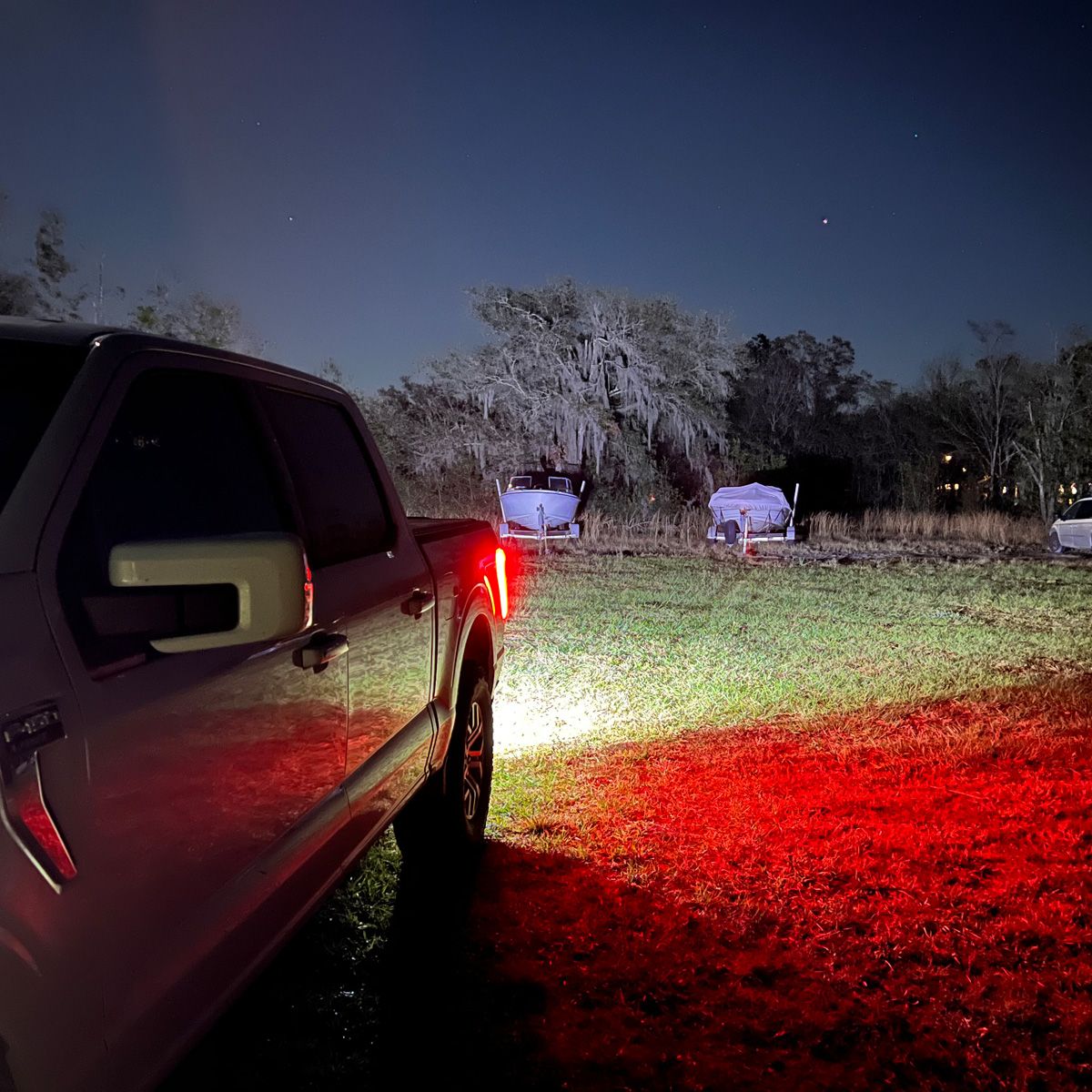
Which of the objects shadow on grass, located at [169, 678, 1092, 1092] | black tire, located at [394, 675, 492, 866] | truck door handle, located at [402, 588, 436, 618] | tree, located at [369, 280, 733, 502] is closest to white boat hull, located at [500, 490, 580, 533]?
tree, located at [369, 280, 733, 502]

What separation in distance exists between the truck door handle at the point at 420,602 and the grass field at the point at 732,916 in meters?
1.26

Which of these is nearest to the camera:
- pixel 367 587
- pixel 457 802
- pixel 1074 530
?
pixel 367 587

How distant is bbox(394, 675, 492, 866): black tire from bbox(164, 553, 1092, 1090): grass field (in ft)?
0.51

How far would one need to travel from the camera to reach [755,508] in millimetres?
25703

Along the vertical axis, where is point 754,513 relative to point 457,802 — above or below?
above

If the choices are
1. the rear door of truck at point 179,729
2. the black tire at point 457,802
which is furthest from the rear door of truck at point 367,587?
the black tire at point 457,802

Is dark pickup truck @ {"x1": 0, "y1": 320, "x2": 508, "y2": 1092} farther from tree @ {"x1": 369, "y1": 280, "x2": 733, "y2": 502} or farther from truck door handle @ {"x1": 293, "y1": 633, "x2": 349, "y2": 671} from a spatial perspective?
tree @ {"x1": 369, "y1": 280, "x2": 733, "y2": 502}

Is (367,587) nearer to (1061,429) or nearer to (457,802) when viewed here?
(457,802)

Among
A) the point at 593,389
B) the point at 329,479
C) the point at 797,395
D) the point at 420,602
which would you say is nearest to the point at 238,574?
the point at 329,479

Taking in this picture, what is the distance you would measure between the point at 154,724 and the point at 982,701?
23.4 feet

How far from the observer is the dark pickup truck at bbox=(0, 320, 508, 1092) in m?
1.53

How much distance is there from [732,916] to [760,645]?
21.3 feet

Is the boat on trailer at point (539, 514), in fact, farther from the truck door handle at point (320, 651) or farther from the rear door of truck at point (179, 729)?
the rear door of truck at point (179, 729)

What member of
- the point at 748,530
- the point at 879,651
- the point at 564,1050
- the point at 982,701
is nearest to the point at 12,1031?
the point at 564,1050
